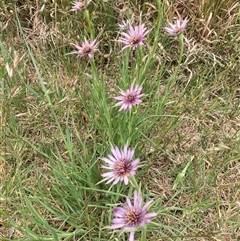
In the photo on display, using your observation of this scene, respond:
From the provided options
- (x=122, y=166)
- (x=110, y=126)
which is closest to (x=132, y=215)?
(x=122, y=166)

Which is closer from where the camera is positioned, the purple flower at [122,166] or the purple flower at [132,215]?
the purple flower at [132,215]

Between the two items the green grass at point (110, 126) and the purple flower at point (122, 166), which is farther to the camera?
the green grass at point (110, 126)

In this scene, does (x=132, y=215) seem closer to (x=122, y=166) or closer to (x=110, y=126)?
(x=122, y=166)

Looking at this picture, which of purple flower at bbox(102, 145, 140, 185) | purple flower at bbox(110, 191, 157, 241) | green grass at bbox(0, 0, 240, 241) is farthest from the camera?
green grass at bbox(0, 0, 240, 241)

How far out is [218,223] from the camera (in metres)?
1.28

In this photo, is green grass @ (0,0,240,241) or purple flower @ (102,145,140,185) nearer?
purple flower @ (102,145,140,185)

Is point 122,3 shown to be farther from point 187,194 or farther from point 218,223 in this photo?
point 218,223

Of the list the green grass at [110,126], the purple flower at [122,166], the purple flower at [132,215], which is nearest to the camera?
the purple flower at [132,215]

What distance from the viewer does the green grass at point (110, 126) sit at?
4.15ft

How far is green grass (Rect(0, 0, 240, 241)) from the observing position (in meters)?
1.26

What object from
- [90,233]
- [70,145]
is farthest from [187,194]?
[70,145]

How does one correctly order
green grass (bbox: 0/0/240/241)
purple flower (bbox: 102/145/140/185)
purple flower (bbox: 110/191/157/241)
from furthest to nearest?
green grass (bbox: 0/0/240/241) → purple flower (bbox: 102/145/140/185) → purple flower (bbox: 110/191/157/241)

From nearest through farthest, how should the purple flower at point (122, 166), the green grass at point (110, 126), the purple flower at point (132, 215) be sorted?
the purple flower at point (132, 215) < the purple flower at point (122, 166) < the green grass at point (110, 126)

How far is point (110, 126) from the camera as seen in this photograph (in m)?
1.29
